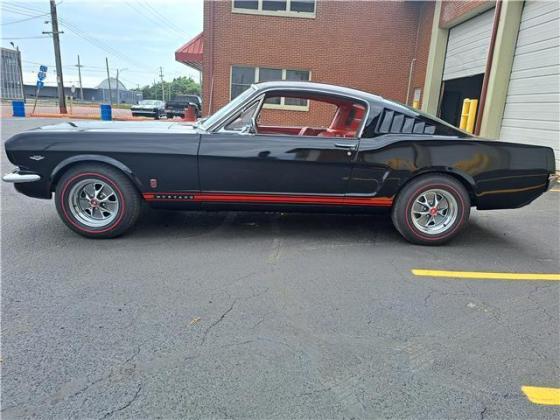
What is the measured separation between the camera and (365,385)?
214 cm

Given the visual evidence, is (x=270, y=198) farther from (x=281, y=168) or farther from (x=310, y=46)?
(x=310, y=46)

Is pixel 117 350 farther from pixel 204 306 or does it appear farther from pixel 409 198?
pixel 409 198

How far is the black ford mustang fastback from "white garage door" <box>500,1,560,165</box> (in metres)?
5.29

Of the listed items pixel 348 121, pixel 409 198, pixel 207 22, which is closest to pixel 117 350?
pixel 409 198

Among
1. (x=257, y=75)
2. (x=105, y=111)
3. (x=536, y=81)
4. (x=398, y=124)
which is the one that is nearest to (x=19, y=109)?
(x=105, y=111)

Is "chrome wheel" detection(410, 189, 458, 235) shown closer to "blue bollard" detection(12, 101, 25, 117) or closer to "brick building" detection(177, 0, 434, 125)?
"brick building" detection(177, 0, 434, 125)

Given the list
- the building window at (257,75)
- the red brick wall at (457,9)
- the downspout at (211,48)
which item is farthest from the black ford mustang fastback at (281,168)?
the downspout at (211,48)

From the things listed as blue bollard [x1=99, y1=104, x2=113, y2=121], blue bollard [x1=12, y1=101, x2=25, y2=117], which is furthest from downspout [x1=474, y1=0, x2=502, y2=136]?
blue bollard [x1=12, y1=101, x2=25, y2=117]

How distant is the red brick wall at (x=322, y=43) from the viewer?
16.0 meters

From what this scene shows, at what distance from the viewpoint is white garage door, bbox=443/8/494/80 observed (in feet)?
37.2

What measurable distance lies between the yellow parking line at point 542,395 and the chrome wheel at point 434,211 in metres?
2.20

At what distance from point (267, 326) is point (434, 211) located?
2420 millimetres

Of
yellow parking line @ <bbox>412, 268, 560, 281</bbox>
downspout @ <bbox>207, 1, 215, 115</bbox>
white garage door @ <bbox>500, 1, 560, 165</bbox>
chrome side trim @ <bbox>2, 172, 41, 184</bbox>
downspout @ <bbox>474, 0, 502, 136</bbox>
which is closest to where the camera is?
yellow parking line @ <bbox>412, 268, 560, 281</bbox>

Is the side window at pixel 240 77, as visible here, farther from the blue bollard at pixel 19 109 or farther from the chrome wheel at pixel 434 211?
the blue bollard at pixel 19 109
